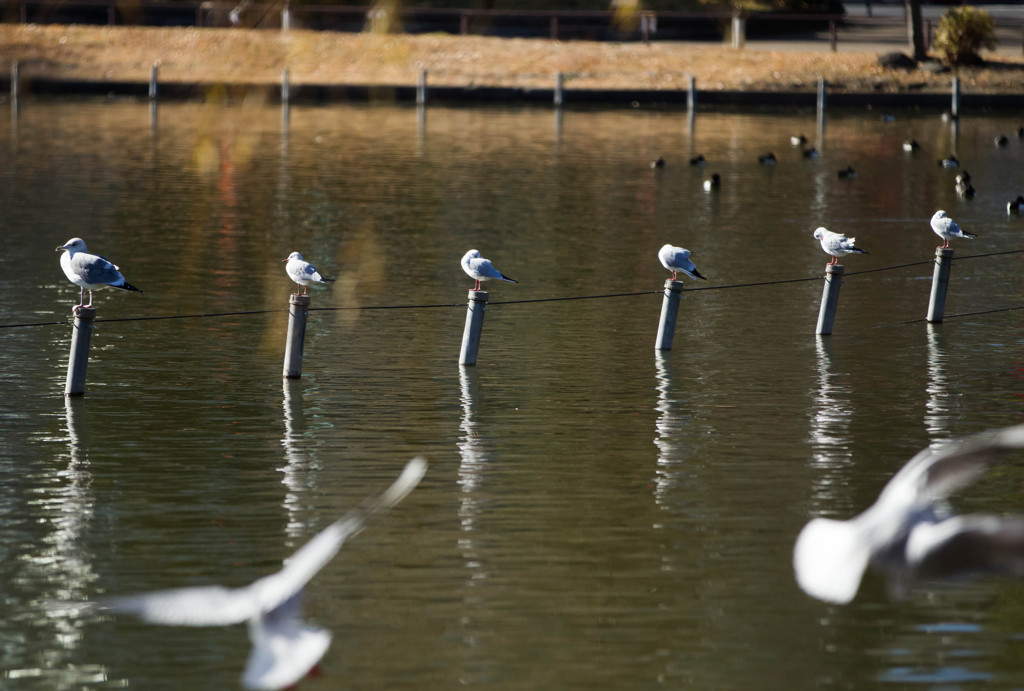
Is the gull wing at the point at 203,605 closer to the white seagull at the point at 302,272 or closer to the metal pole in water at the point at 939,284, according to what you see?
the white seagull at the point at 302,272

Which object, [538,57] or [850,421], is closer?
[850,421]

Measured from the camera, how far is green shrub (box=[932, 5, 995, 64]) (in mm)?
51094

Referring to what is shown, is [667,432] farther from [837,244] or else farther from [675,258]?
[837,244]

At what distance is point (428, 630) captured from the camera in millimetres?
8531

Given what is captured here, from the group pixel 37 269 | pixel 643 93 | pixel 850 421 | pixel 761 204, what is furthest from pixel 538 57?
pixel 850 421

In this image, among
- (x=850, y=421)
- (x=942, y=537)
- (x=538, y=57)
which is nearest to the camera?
(x=942, y=537)

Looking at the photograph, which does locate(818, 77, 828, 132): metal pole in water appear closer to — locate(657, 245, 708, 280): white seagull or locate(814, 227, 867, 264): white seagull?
locate(814, 227, 867, 264): white seagull

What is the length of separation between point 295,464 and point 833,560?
659 cm

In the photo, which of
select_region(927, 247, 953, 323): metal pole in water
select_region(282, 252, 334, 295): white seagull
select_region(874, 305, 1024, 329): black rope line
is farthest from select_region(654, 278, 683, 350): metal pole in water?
select_region(282, 252, 334, 295): white seagull

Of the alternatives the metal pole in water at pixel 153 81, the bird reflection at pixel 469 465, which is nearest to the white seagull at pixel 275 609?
the bird reflection at pixel 469 465

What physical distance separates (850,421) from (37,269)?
39.4ft

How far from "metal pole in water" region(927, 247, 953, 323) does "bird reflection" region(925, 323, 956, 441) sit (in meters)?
0.33

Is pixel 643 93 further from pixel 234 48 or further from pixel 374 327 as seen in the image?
pixel 234 48

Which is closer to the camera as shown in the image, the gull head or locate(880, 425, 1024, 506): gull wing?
locate(880, 425, 1024, 506): gull wing
